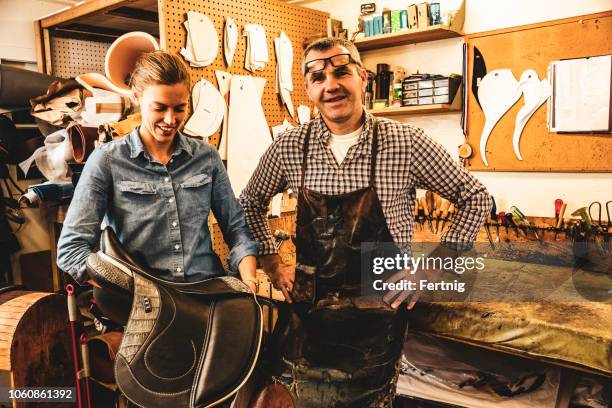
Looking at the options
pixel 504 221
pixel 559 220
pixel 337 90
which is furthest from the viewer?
pixel 504 221

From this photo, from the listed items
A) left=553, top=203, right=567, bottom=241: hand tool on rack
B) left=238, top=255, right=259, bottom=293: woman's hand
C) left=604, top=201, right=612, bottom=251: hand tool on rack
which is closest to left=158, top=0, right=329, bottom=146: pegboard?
left=238, top=255, right=259, bottom=293: woman's hand

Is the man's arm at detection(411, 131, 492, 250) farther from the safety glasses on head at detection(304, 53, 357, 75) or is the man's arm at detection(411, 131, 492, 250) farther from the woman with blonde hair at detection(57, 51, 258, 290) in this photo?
the woman with blonde hair at detection(57, 51, 258, 290)

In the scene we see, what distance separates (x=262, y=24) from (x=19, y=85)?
1.83 meters

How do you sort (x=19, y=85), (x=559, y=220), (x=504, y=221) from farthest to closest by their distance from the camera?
(x=19, y=85) → (x=504, y=221) → (x=559, y=220)

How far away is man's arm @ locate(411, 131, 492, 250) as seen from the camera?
1.73 metres

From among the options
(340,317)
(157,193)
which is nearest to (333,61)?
Result: (157,193)

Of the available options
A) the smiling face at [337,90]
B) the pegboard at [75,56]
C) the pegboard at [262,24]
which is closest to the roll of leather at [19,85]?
the pegboard at [75,56]

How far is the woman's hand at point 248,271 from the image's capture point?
62.2 inches

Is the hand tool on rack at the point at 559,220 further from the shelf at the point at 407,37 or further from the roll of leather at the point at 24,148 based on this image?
the roll of leather at the point at 24,148

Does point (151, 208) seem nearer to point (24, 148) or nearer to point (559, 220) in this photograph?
point (559, 220)

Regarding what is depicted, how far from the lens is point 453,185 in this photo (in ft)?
5.78

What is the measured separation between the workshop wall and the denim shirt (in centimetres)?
223

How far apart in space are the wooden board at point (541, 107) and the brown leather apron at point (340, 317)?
181 centimetres

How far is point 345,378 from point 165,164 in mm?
961
